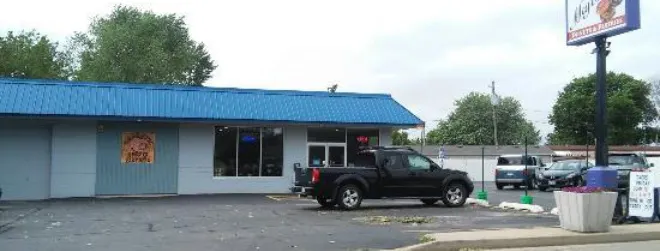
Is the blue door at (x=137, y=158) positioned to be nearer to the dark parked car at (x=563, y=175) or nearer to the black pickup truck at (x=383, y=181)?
the black pickup truck at (x=383, y=181)

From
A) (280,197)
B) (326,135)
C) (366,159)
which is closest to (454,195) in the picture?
(366,159)

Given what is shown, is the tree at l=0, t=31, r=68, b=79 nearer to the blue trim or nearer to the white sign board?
the blue trim

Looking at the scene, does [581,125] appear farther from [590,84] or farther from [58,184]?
[58,184]

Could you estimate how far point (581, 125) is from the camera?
67562 mm

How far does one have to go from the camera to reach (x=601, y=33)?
14391 mm

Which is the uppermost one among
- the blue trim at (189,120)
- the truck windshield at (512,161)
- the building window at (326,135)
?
the blue trim at (189,120)

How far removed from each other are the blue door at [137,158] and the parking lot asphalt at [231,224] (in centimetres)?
198

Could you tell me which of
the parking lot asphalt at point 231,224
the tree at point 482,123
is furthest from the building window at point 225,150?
the tree at point 482,123

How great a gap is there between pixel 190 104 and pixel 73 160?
432cm

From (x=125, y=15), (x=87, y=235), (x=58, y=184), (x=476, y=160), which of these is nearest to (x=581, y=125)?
(x=476, y=160)

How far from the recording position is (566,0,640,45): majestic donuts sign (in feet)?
45.2

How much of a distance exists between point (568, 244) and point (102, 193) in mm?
16338

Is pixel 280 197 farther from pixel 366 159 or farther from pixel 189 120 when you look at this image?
pixel 366 159

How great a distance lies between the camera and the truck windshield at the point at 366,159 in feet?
62.0
